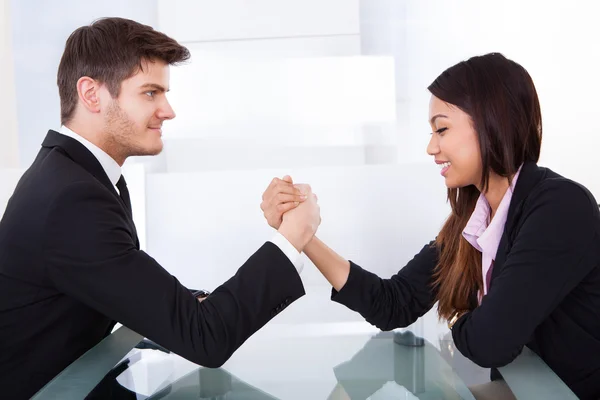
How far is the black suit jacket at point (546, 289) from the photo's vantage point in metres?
1.24

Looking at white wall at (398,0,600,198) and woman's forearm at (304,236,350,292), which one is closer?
woman's forearm at (304,236,350,292)

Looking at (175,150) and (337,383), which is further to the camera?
(175,150)

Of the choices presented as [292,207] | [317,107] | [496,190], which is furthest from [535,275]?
[317,107]

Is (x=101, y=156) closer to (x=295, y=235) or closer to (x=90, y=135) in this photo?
(x=90, y=135)

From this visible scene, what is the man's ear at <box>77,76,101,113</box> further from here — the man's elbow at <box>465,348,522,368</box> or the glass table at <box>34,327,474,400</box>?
the man's elbow at <box>465,348,522,368</box>

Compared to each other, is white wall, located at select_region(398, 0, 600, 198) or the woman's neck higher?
white wall, located at select_region(398, 0, 600, 198)

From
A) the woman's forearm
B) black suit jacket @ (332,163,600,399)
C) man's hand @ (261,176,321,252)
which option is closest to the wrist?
man's hand @ (261,176,321,252)

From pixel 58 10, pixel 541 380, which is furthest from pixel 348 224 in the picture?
pixel 541 380

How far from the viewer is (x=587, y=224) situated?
1279 mm

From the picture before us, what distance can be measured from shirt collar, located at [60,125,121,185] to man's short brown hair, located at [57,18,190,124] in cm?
5

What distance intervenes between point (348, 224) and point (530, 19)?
1449mm

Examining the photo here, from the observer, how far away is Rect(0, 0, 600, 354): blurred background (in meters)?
3.14

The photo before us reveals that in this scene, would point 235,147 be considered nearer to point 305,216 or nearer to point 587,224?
point 305,216

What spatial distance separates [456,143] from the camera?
1.54m
